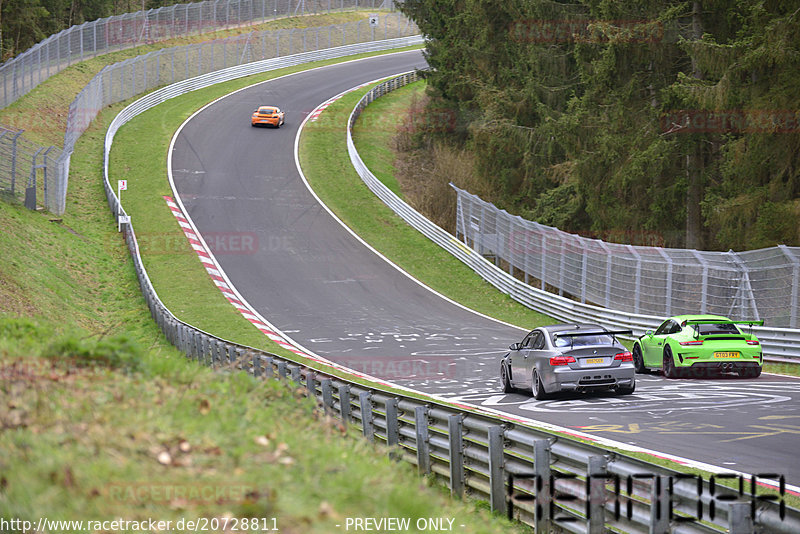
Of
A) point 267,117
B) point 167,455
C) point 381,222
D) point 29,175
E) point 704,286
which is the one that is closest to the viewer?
point 167,455

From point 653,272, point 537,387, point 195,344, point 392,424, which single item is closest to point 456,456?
point 392,424

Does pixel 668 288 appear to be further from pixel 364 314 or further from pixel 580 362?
pixel 364 314

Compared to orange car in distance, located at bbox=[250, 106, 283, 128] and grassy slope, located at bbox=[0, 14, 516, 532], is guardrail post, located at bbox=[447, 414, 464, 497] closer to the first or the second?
grassy slope, located at bbox=[0, 14, 516, 532]

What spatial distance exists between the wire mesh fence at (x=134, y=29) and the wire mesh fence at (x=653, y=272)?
2889 cm

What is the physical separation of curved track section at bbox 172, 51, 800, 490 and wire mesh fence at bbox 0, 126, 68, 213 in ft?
21.2

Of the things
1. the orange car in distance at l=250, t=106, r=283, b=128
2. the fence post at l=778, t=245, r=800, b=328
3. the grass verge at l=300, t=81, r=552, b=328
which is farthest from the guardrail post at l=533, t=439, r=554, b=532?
the orange car in distance at l=250, t=106, r=283, b=128

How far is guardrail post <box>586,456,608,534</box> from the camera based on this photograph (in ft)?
23.4

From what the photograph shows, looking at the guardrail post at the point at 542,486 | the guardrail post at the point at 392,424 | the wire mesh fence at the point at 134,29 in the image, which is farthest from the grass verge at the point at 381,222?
the guardrail post at the point at 542,486

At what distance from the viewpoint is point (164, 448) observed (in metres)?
5.79

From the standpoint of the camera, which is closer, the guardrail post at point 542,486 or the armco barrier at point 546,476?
the armco barrier at point 546,476

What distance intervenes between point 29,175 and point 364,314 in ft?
57.1

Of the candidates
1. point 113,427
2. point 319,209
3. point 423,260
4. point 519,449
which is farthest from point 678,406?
point 319,209

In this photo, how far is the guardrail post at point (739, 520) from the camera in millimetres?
5734

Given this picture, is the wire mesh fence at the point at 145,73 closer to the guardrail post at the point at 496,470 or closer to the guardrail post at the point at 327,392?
the guardrail post at the point at 327,392
